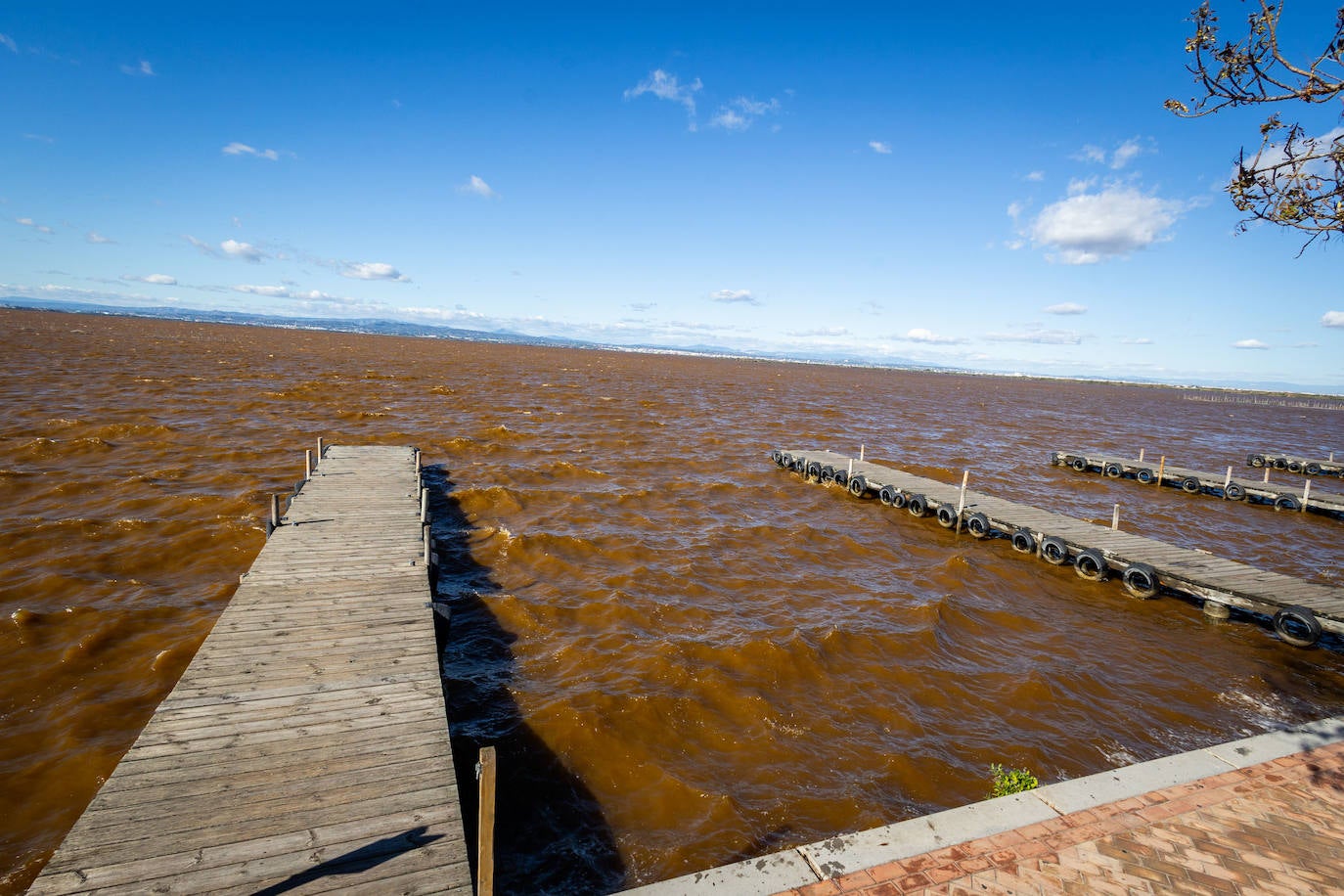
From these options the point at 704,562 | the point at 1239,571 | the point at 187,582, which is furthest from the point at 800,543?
the point at 187,582

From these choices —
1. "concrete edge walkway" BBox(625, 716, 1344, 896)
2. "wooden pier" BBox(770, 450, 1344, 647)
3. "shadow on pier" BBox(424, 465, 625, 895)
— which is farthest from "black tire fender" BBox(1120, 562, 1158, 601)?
"shadow on pier" BBox(424, 465, 625, 895)

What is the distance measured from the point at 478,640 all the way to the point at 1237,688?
14.7m

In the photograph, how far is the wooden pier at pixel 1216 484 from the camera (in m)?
25.3

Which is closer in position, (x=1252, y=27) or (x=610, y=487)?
(x=1252, y=27)

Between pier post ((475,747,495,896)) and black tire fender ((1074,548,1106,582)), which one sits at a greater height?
pier post ((475,747,495,896))

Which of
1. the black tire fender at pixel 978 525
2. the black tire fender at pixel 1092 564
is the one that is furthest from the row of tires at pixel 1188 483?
the black tire fender at pixel 1092 564

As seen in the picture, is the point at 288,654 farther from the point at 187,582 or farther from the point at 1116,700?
the point at 1116,700

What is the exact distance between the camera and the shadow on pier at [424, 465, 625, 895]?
673cm


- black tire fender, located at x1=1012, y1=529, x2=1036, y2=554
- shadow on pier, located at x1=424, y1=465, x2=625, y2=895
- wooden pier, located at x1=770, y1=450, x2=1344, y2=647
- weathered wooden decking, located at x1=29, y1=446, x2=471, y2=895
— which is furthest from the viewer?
black tire fender, located at x1=1012, y1=529, x2=1036, y2=554

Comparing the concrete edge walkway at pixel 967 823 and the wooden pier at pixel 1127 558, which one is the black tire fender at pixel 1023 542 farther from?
the concrete edge walkway at pixel 967 823

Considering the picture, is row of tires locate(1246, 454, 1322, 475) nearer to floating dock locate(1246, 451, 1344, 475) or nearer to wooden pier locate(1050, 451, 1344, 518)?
floating dock locate(1246, 451, 1344, 475)

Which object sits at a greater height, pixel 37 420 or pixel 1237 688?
pixel 37 420

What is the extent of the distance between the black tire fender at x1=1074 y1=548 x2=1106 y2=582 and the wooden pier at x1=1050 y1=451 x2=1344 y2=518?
14.9 meters

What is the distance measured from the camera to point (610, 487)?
22562mm
